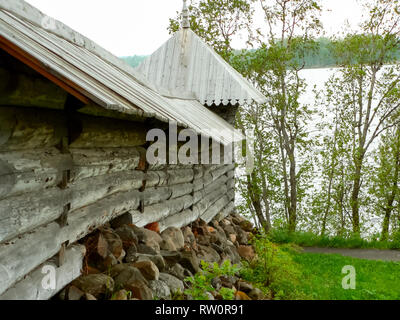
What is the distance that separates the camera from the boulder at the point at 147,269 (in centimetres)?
369

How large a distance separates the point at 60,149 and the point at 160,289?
159 centimetres

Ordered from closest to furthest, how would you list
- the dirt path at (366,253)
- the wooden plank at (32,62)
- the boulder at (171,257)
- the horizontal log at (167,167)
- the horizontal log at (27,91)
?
the wooden plank at (32,62) < the horizontal log at (27,91) < the boulder at (171,257) < the horizontal log at (167,167) < the dirt path at (366,253)

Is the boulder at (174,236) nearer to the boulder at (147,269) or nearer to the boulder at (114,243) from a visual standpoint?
the boulder at (114,243)

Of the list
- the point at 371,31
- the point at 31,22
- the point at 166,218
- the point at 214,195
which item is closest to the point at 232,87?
the point at 214,195

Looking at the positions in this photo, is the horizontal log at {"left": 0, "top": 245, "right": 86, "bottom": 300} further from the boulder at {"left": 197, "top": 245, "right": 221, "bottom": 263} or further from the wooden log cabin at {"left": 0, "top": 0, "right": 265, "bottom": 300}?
the boulder at {"left": 197, "top": 245, "right": 221, "bottom": 263}

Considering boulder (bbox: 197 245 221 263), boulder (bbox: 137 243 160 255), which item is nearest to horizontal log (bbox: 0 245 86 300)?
boulder (bbox: 137 243 160 255)

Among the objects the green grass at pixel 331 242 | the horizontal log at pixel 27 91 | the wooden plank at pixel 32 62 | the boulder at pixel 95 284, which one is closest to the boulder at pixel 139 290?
the boulder at pixel 95 284

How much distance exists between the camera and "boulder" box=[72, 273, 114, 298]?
3172 millimetres

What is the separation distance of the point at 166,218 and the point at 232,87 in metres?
5.34

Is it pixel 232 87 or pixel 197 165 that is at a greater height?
pixel 232 87

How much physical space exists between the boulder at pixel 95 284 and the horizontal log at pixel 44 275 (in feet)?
0.35

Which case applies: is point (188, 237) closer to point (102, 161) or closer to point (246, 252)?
point (246, 252)
